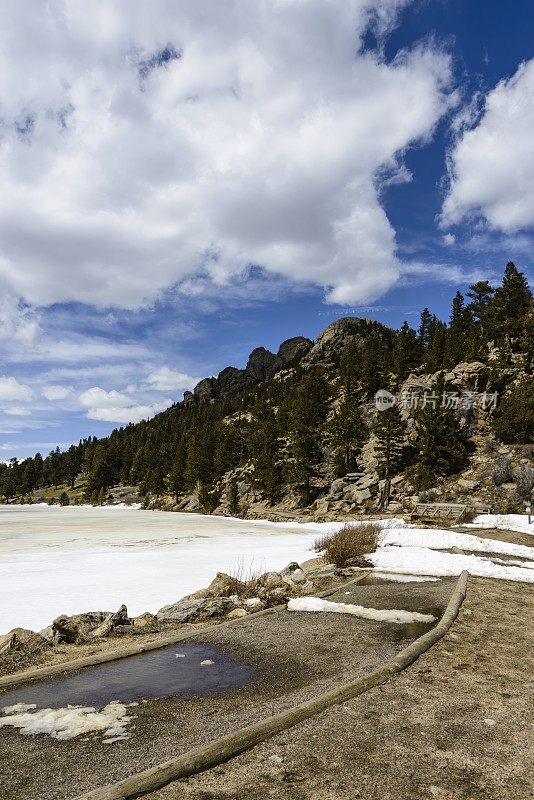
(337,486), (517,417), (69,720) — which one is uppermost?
(517,417)

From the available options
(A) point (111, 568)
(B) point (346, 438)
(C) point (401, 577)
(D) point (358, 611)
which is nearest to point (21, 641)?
(D) point (358, 611)

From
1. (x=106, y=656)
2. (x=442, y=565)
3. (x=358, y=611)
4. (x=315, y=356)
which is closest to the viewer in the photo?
(x=106, y=656)

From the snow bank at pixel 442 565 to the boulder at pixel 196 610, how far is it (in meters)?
6.92

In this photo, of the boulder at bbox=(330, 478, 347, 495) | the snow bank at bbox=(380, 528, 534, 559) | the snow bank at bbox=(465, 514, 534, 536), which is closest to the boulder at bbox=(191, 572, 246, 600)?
the snow bank at bbox=(380, 528, 534, 559)

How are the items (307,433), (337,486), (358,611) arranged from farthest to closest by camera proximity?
(307,433), (337,486), (358,611)

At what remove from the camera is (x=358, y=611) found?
9742 mm

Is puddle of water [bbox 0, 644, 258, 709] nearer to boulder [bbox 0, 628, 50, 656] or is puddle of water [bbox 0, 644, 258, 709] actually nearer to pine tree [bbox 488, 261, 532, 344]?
boulder [bbox 0, 628, 50, 656]

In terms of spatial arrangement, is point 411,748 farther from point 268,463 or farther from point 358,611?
point 268,463

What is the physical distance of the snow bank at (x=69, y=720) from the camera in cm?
471

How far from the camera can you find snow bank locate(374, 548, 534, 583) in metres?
13.9

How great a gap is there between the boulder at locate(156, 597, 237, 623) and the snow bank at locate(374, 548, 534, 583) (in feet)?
22.7

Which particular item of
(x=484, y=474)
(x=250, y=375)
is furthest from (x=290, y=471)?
(x=250, y=375)

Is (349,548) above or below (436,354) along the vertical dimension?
below

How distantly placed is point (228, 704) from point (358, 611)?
16.3 ft
